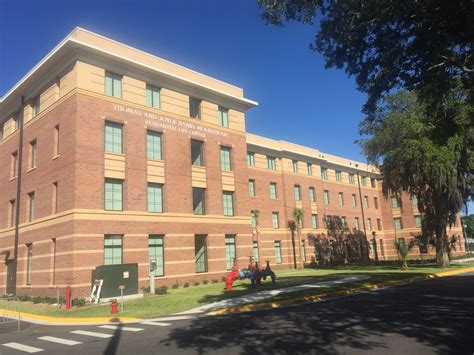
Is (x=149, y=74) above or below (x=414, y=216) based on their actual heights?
above

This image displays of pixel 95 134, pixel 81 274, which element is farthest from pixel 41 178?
pixel 81 274

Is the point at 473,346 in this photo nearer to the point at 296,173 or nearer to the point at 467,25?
the point at 467,25

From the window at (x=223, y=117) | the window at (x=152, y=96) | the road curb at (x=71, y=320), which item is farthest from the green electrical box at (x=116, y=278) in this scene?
the window at (x=223, y=117)

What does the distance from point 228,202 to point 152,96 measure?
10356 mm

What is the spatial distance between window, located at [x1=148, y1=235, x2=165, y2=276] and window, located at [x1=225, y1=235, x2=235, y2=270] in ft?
20.8

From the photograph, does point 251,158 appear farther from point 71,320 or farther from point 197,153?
point 71,320

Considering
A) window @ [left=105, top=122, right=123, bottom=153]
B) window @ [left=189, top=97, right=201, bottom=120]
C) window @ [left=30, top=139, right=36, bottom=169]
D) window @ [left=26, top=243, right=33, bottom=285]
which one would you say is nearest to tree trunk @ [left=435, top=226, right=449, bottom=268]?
window @ [left=189, top=97, right=201, bottom=120]

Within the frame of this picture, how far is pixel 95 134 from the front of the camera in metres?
26.1

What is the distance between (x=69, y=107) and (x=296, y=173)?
102 ft

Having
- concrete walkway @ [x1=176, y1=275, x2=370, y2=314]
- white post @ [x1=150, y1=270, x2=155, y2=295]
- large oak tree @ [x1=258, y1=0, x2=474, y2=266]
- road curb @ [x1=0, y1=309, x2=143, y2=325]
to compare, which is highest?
large oak tree @ [x1=258, y1=0, x2=474, y2=266]

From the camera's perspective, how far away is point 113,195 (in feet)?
87.1

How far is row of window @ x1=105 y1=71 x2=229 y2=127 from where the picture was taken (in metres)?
27.7

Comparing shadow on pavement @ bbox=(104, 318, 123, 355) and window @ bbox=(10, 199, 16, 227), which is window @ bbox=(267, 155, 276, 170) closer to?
window @ bbox=(10, 199, 16, 227)

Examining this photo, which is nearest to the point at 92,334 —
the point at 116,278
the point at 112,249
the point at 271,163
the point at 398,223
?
the point at 116,278
